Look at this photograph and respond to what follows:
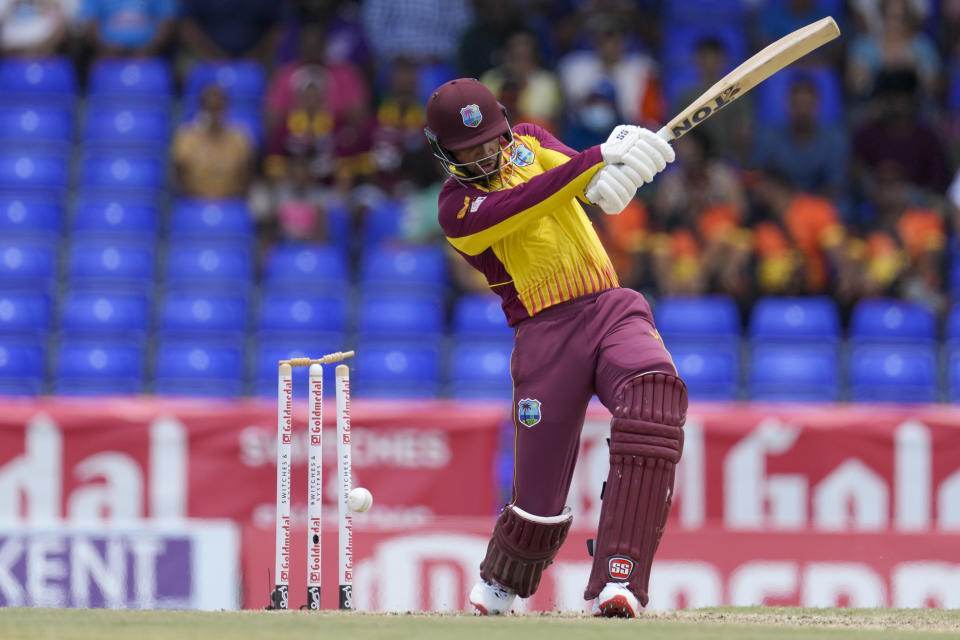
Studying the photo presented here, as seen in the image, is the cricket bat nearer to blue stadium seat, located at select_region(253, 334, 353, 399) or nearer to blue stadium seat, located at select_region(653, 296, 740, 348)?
blue stadium seat, located at select_region(653, 296, 740, 348)

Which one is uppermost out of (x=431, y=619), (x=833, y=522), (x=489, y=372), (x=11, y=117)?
(x=11, y=117)

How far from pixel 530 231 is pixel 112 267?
6020 mm

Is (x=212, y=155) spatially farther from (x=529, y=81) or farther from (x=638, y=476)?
(x=638, y=476)

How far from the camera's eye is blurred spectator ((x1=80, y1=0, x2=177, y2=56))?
1294cm

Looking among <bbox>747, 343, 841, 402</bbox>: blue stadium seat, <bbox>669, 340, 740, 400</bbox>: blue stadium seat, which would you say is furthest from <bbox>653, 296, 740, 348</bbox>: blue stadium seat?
<bbox>747, 343, 841, 402</bbox>: blue stadium seat

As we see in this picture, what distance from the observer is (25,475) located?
9.56 metres

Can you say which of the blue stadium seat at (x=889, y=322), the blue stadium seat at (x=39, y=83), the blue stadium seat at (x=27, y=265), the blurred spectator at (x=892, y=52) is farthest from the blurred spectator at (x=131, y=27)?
the blue stadium seat at (x=889, y=322)

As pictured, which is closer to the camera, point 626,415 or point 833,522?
point 626,415

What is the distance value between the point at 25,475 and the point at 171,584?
1557mm

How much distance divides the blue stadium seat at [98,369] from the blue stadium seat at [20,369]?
0.42ft

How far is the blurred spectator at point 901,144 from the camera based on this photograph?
12.0 m

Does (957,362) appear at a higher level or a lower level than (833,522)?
higher

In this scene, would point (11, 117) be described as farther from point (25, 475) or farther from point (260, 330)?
point (25, 475)

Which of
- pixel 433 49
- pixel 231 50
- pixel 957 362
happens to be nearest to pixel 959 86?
pixel 957 362
